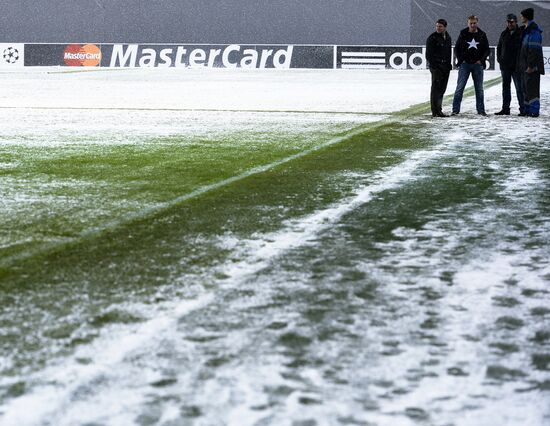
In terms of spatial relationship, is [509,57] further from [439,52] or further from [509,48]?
[439,52]

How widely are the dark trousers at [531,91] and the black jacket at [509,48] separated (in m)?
0.34

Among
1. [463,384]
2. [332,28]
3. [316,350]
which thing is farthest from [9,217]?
[332,28]

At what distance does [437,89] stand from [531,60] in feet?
4.54

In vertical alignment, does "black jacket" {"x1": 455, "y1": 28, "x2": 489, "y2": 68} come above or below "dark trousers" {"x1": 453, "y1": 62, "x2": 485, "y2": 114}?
above

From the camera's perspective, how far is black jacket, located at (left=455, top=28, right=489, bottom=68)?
1567 cm

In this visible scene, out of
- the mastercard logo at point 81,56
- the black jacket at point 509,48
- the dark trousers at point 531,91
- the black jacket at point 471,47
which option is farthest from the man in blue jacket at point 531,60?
the mastercard logo at point 81,56

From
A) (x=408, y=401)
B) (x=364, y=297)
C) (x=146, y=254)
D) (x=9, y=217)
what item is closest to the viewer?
(x=408, y=401)

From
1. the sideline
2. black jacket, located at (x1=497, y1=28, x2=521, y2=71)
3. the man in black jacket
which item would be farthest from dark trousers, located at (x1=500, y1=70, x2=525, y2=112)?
the sideline

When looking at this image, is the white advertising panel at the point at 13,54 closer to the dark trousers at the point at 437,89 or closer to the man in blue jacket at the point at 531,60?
the dark trousers at the point at 437,89

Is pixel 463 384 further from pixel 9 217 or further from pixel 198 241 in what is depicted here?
pixel 9 217

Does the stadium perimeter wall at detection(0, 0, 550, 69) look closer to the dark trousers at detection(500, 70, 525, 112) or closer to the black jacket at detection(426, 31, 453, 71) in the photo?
the dark trousers at detection(500, 70, 525, 112)

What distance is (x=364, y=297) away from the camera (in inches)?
183

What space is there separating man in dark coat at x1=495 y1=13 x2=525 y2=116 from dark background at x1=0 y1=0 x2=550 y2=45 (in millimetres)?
27735

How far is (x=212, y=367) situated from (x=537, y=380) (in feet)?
3.52
